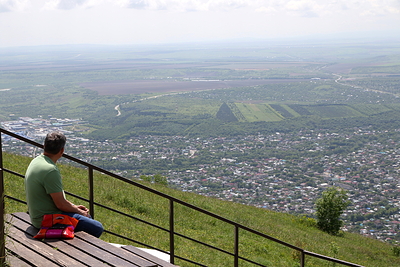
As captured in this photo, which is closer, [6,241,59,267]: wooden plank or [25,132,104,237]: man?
[6,241,59,267]: wooden plank

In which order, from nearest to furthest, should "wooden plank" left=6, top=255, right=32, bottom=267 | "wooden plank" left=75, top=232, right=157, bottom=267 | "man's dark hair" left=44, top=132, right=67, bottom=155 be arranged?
1. "wooden plank" left=6, top=255, right=32, bottom=267
2. "wooden plank" left=75, top=232, right=157, bottom=267
3. "man's dark hair" left=44, top=132, right=67, bottom=155

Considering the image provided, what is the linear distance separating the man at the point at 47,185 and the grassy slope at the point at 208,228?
4318 millimetres

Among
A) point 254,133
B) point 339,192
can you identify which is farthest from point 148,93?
point 339,192

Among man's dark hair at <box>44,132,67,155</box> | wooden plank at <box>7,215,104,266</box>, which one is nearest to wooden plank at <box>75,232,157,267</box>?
wooden plank at <box>7,215,104,266</box>

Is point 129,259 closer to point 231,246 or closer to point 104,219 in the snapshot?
point 104,219

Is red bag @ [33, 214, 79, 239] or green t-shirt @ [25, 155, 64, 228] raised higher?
green t-shirt @ [25, 155, 64, 228]

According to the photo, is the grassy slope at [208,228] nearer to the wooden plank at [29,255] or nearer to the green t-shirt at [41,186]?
the green t-shirt at [41,186]

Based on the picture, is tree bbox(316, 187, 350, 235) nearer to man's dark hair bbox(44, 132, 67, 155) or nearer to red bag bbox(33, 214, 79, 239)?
red bag bbox(33, 214, 79, 239)

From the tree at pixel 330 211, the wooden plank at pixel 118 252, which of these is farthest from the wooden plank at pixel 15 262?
the tree at pixel 330 211

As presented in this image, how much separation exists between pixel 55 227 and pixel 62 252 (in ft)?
1.39

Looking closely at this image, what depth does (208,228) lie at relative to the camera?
13.7m

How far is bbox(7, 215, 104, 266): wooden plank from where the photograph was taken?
4.51 m

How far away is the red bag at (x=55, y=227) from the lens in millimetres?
4895

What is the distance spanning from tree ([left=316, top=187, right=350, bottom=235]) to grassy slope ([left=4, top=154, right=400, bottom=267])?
579mm
